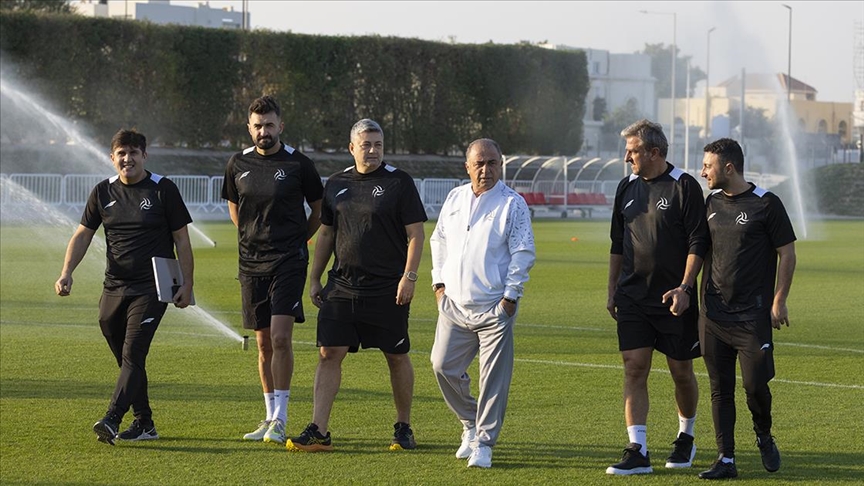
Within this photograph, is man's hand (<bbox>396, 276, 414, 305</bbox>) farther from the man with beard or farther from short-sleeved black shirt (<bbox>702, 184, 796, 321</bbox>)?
short-sleeved black shirt (<bbox>702, 184, 796, 321</bbox>)

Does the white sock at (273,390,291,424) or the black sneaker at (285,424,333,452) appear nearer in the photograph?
the black sneaker at (285,424,333,452)

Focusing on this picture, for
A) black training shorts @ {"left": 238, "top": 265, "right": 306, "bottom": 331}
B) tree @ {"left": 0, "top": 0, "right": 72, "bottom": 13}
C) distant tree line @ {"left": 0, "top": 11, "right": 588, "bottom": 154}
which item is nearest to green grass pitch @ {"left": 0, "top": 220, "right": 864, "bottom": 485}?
black training shorts @ {"left": 238, "top": 265, "right": 306, "bottom": 331}

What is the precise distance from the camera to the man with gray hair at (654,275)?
7.84 metres

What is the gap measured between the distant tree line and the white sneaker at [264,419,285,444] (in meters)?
40.2

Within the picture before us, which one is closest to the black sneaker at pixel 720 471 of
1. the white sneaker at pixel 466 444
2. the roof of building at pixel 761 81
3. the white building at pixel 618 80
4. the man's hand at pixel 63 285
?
the white sneaker at pixel 466 444

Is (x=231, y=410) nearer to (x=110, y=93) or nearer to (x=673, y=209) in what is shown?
(x=673, y=209)

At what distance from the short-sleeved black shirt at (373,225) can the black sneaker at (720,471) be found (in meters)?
2.22

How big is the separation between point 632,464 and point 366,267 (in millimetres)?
2015

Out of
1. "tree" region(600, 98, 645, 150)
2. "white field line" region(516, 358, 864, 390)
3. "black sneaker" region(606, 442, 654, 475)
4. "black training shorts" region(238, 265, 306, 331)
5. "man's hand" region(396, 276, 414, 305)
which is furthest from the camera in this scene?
"tree" region(600, 98, 645, 150)

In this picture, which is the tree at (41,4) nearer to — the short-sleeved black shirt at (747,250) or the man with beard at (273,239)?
the man with beard at (273,239)

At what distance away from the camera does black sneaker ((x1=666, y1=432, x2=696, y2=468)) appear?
26.5 feet

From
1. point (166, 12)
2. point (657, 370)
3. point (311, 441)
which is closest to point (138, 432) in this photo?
point (311, 441)

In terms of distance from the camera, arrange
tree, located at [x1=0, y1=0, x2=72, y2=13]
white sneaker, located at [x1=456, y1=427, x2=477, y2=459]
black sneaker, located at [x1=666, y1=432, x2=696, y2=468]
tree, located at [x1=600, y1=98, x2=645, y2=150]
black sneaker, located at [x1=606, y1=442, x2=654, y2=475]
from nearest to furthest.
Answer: black sneaker, located at [x1=606, y1=442, x2=654, y2=475] → black sneaker, located at [x1=666, y1=432, x2=696, y2=468] → white sneaker, located at [x1=456, y1=427, x2=477, y2=459] → tree, located at [x1=0, y1=0, x2=72, y2=13] → tree, located at [x1=600, y1=98, x2=645, y2=150]

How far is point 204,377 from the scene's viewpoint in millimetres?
11633
